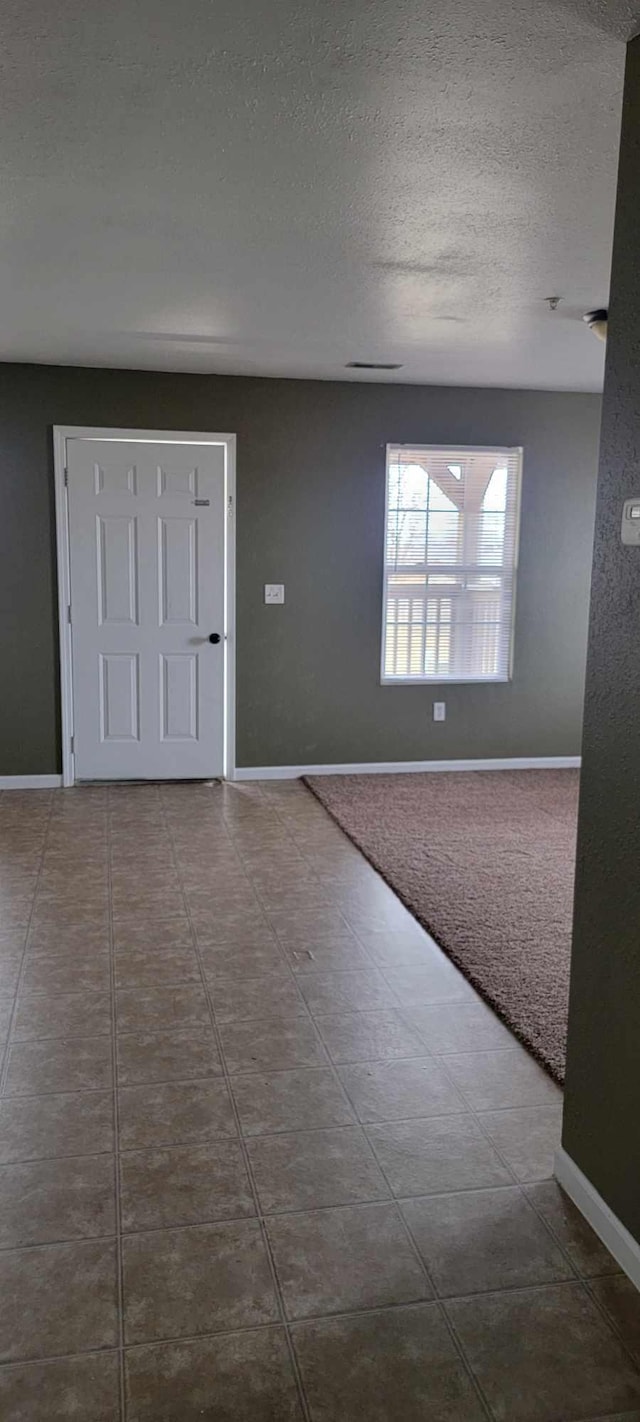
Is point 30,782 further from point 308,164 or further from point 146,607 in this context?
point 308,164

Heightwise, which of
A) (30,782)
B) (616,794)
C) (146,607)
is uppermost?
(146,607)

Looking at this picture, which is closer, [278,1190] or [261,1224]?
[261,1224]

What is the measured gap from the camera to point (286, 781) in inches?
233

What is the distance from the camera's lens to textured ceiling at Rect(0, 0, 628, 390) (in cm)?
183

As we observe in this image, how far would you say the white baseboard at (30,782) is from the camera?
18.4 feet

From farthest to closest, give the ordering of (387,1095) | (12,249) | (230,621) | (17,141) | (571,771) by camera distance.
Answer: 1. (571,771)
2. (230,621)
3. (12,249)
4. (387,1095)
5. (17,141)

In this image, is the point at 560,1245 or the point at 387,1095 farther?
the point at 387,1095

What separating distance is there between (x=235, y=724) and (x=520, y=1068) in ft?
11.1

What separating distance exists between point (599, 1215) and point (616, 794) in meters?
0.88

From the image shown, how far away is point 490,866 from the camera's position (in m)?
4.38

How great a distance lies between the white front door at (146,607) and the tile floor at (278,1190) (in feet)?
6.52

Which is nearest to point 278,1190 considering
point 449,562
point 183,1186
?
point 183,1186

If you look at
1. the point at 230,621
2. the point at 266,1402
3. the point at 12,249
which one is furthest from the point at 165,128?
the point at 230,621

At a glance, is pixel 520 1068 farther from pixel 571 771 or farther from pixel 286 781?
pixel 571 771
